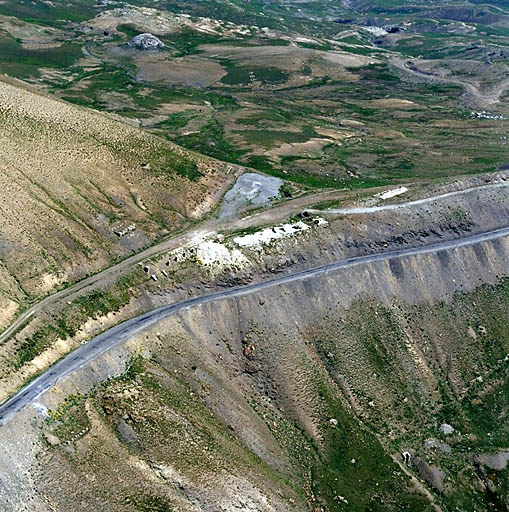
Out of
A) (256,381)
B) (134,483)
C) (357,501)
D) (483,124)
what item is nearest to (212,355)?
(256,381)

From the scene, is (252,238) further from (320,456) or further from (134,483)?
(134,483)

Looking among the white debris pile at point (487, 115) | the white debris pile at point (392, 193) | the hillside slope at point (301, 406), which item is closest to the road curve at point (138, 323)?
the hillside slope at point (301, 406)

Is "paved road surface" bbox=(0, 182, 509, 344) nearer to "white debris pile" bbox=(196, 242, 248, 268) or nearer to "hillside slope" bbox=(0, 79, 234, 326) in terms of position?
"hillside slope" bbox=(0, 79, 234, 326)

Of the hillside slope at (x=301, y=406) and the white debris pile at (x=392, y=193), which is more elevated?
the white debris pile at (x=392, y=193)

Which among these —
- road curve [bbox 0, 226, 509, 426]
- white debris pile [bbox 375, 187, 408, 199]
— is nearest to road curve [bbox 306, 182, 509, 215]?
white debris pile [bbox 375, 187, 408, 199]

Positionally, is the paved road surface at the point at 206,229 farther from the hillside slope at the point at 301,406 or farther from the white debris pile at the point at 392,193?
the hillside slope at the point at 301,406

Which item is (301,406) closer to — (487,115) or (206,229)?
(206,229)

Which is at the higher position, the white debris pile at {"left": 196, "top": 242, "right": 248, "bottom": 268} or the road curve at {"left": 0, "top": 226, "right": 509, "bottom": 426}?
the white debris pile at {"left": 196, "top": 242, "right": 248, "bottom": 268}
